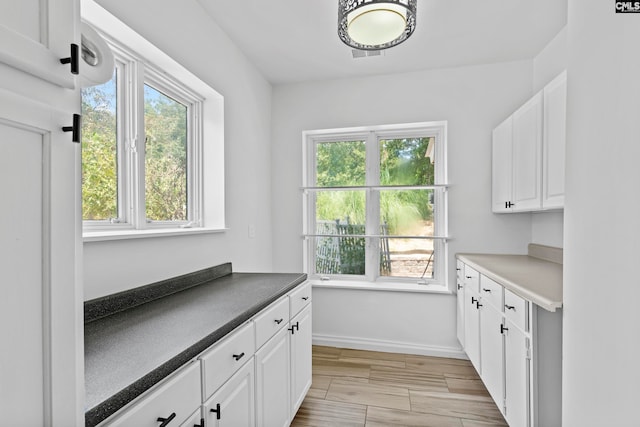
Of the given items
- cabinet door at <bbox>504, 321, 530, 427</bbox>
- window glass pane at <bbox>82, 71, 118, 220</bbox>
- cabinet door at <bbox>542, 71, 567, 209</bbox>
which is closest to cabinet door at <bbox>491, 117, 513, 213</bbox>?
cabinet door at <bbox>542, 71, 567, 209</bbox>

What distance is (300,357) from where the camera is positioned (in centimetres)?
199

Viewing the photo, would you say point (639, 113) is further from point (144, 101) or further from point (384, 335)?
point (384, 335)

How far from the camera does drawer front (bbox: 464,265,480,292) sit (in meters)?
2.28

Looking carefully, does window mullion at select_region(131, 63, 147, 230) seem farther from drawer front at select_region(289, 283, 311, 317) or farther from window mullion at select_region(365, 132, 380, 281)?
window mullion at select_region(365, 132, 380, 281)

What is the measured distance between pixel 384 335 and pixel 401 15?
256cm

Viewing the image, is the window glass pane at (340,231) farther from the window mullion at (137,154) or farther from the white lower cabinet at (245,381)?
the window mullion at (137,154)

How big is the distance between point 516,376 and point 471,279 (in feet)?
2.83

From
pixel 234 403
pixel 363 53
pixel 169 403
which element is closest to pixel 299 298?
pixel 234 403

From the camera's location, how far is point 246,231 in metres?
2.73

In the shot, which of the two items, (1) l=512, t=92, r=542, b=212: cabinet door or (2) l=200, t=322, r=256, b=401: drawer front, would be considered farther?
(1) l=512, t=92, r=542, b=212: cabinet door

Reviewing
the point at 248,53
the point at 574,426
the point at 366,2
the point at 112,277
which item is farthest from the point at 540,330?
the point at 248,53

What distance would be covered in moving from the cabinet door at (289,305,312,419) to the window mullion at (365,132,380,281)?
1178 millimetres

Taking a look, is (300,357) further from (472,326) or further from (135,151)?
(135,151)

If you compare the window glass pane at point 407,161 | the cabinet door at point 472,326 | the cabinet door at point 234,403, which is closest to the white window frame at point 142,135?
the cabinet door at point 234,403
